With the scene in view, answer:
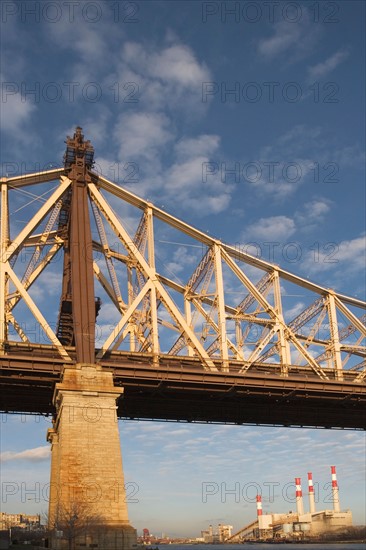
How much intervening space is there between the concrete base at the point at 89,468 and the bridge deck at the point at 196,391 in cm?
217

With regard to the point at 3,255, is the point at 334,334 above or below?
below

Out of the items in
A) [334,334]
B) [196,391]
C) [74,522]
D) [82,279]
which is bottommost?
[74,522]

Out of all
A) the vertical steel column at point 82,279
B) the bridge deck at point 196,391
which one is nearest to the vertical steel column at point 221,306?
the bridge deck at point 196,391

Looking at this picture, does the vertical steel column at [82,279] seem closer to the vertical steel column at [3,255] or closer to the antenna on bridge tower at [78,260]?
the antenna on bridge tower at [78,260]

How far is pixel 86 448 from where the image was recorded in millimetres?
36406

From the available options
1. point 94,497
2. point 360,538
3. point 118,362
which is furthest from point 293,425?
point 360,538

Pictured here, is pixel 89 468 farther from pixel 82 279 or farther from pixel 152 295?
pixel 152 295

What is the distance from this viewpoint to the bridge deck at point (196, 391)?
4153 centimetres

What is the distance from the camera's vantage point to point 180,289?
57344 mm

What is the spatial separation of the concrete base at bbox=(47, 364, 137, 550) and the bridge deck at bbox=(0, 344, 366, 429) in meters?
2.17

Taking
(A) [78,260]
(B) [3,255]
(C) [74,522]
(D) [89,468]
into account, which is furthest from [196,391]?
(B) [3,255]

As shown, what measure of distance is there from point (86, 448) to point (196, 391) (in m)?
11.3

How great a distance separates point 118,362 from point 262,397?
1243 cm

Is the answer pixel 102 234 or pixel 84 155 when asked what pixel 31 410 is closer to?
pixel 102 234
